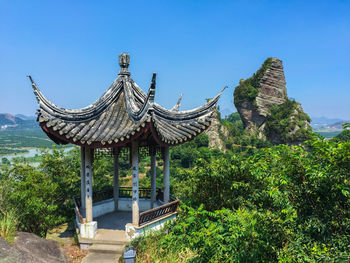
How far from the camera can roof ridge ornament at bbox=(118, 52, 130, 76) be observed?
30.6 ft

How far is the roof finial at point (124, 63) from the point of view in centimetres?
933

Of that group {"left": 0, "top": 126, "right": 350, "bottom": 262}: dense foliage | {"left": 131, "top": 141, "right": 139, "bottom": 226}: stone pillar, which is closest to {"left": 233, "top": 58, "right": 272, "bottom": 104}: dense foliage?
{"left": 0, "top": 126, "right": 350, "bottom": 262}: dense foliage

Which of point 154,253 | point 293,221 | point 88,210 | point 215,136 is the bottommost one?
point 154,253

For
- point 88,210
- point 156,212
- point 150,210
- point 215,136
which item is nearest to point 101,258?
point 88,210

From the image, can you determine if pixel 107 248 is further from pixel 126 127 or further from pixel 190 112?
pixel 190 112

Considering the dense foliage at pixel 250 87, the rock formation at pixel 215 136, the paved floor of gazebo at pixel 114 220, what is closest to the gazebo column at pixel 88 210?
the paved floor of gazebo at pixel 114 220

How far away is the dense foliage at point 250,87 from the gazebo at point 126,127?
75.9m

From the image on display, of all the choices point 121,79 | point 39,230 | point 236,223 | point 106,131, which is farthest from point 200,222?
point 39,230

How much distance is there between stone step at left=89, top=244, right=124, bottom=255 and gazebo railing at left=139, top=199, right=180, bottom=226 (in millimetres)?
950

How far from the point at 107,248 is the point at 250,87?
Answer: 80.4 metres

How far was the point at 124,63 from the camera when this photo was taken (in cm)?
938

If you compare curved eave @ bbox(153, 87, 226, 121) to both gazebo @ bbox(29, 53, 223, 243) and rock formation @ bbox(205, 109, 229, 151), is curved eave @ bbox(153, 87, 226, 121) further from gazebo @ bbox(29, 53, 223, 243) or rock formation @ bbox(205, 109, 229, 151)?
rock formation @ bbox(205, 109, 229, 151)

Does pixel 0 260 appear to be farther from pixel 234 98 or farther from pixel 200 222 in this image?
pixel 234 98

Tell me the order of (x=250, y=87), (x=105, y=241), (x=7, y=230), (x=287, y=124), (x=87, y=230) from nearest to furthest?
(x=7, y=230) < (x=105, y=241) < (x=87, y=230) < (x=287, y=124) < (x=250, y=87)
